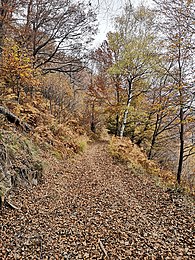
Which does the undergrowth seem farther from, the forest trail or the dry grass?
the forest trail

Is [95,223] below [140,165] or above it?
below

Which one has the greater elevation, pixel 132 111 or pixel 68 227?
pixel 132 111

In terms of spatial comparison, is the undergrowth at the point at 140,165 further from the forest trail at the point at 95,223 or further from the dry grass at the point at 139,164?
the forest trail at the point at 95,223

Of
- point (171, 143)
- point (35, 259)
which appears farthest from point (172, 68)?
point (35, 259)

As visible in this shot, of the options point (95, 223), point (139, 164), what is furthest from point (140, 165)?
point (95, 223)

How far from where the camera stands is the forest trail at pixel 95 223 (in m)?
3.03

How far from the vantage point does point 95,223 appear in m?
3.77

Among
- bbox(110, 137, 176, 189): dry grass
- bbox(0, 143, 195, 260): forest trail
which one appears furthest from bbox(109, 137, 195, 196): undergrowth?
bbox(0, 143, 195, 260): forest trail

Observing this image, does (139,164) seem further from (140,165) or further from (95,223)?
(95,223)

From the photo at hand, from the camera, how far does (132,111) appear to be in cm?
1212

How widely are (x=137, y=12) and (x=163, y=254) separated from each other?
11.5 metres

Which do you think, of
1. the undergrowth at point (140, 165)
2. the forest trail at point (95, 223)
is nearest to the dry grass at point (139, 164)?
the undergrowth at point (140, 165)

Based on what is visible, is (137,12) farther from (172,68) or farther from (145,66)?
(172,68)

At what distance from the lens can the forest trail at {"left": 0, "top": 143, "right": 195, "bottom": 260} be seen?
303 cm
